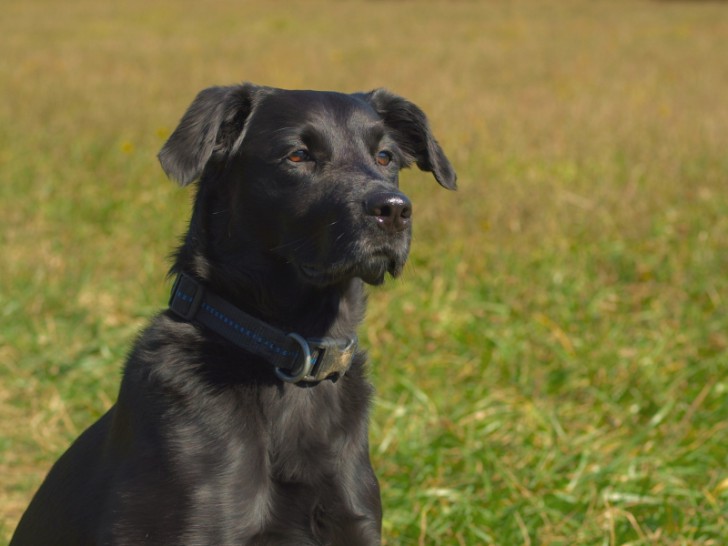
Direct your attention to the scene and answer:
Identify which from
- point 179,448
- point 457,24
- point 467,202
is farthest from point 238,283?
point 457,24

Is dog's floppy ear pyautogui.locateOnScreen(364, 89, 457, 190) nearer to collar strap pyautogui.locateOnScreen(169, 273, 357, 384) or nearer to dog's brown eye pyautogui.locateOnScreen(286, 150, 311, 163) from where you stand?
dog's brown eye pyautogui.locateOnScreen(286, 150, 311, 163)

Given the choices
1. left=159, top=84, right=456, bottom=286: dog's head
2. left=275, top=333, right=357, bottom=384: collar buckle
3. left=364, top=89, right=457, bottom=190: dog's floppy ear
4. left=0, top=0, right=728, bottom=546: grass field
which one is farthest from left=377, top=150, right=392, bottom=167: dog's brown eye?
left=0, top=0, right=728, bottom=546: grass field

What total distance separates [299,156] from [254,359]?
67 centimetres

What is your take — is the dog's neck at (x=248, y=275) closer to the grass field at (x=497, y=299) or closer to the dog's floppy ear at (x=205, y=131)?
the dog's floppy ear at (x=205, y=131)

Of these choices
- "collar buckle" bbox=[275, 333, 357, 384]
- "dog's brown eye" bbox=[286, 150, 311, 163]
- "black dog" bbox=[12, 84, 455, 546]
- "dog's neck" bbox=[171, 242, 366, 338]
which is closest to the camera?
"black dog" bbox=[12, 84, 455, 546]

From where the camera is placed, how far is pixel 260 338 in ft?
9.85

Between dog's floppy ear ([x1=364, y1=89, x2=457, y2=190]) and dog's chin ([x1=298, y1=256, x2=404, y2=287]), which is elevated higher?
dog's floppy ear ([x1=364, y1=89, x2=457, y2=190])

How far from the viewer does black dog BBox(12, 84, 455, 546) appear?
2.81m

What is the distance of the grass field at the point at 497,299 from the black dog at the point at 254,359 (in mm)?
1262

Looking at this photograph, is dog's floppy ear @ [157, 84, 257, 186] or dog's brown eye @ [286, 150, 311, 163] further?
dog's brown eye @ [286, 150, 311, 163]

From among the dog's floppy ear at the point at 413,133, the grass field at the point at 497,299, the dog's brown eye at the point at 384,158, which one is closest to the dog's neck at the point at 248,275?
the dog's brown eye at the point at 384,158

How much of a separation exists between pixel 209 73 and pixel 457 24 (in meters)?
10.6

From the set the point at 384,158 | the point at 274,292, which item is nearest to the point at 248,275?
the point at 274,292

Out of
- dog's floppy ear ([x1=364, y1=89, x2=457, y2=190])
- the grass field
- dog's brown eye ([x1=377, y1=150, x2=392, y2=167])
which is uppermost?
dog's floppy ear ([x1=364, y1=89, x2=457, y2=190])
